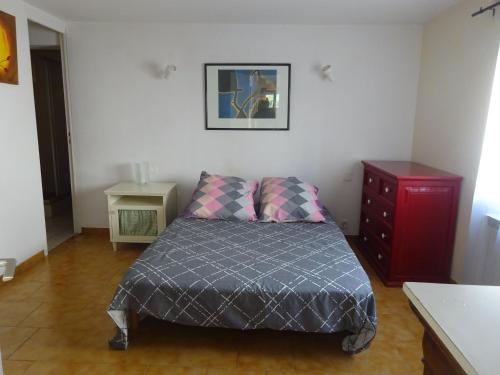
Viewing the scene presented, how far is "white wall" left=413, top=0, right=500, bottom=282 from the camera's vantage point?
262cm

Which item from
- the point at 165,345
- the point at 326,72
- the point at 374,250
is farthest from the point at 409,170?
the point at 165,345

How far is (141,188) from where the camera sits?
12.1 ft

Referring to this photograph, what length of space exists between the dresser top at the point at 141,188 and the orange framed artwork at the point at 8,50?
125 cm

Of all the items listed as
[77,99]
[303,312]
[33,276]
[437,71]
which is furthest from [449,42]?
[33,276]

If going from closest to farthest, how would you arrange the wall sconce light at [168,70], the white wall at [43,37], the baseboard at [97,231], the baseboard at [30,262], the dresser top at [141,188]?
1. the baseboard at [30,262]
2. the dresser top at [141,188]
3. the wall sconce light at [168,70]
4. the white wall at [43,37]
5. the baseboard at [97,231]

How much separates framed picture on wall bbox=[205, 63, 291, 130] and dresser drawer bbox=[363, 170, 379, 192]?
0.96 m

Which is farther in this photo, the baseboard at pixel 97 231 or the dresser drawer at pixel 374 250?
the baseboard at pixel 97 231

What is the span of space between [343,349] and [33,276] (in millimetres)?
2591

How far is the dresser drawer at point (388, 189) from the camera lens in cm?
293

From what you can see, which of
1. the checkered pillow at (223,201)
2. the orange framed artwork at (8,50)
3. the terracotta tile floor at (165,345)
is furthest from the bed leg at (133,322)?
the orange framed artwork at (8,50)

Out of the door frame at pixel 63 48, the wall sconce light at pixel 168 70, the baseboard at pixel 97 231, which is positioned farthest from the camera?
the baseboard at pixel 97 231

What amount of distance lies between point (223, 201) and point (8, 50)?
2.12 meters

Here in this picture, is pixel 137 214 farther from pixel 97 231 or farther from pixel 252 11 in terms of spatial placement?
pixel 252 11

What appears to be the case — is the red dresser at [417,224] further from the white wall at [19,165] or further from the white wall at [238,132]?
the white wall at [19,165]
